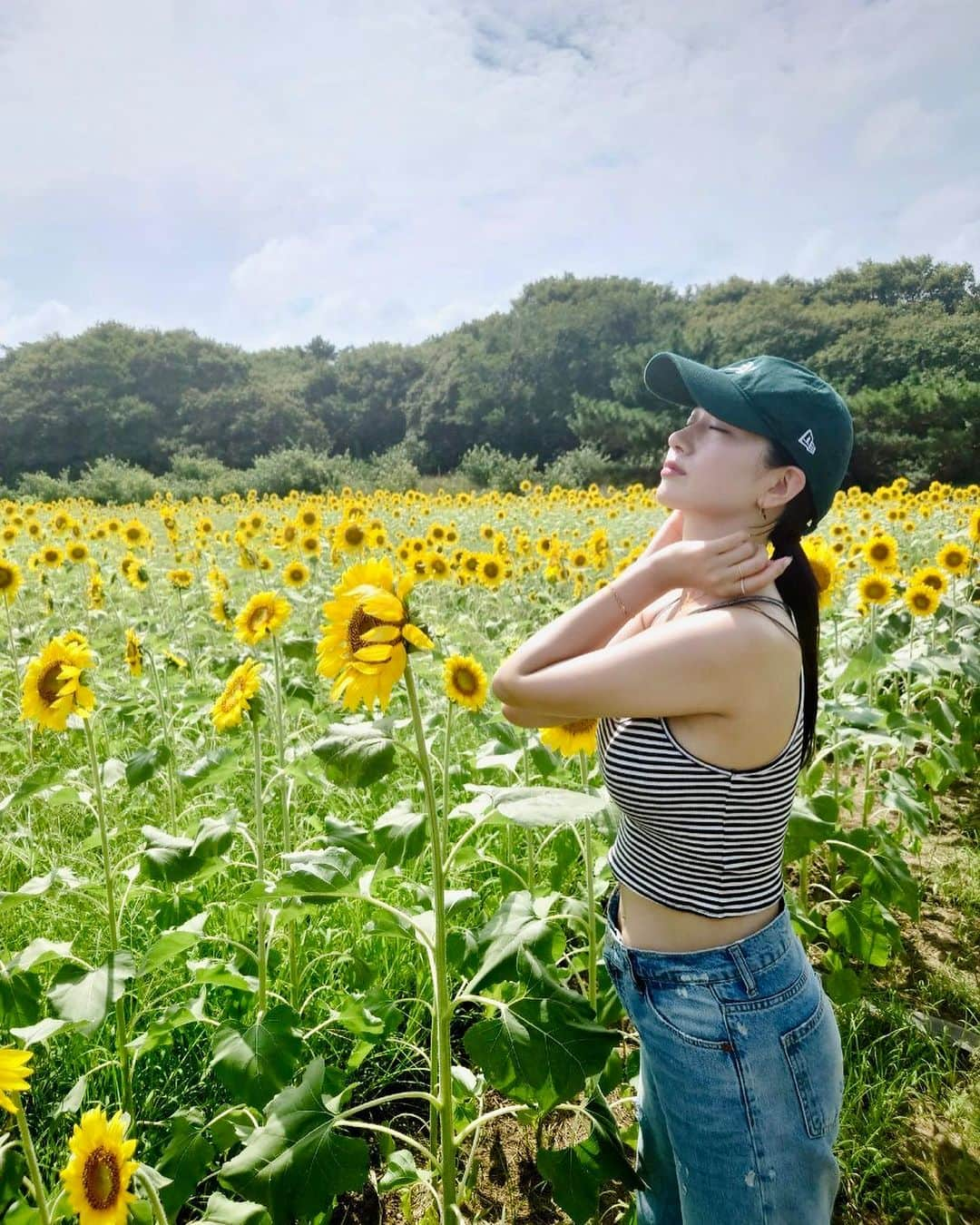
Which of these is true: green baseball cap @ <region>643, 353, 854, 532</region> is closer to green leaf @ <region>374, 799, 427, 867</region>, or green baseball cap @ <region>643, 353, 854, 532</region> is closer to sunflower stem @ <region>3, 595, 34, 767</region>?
green leaf @ <region>374, 799, 427, 867</region>

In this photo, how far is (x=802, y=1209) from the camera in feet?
3.94

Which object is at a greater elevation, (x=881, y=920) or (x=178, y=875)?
(x=178, y=875)

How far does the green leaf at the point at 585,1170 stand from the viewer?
1.44 m

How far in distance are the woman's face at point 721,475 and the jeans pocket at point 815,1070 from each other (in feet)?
2.64

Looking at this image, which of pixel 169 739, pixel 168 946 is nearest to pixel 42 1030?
pixel 168 946

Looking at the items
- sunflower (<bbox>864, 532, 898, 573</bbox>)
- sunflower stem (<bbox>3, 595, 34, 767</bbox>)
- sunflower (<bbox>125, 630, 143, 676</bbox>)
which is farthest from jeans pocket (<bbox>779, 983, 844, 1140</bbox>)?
sunflower (<bbox>864, 532, 898, 573</bbox>)

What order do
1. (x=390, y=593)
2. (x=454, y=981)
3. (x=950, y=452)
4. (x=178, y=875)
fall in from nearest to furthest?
1. (x=390, y=593)
2. (x=178, y=875)
3. (x=454, y=981)
4. (x=950, y=452)

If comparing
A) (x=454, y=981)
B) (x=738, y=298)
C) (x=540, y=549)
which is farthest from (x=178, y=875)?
(x=738, y=298)

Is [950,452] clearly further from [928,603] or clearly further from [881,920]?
[881,920]

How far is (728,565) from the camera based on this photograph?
4.06 feet

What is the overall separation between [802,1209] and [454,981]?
1.39 m

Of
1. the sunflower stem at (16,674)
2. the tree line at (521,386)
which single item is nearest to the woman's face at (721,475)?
the sunflower stem at (16,674)

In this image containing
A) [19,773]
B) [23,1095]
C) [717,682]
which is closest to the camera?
[717,682]

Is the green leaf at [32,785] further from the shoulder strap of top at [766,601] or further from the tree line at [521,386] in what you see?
the tree line at [521,386]
